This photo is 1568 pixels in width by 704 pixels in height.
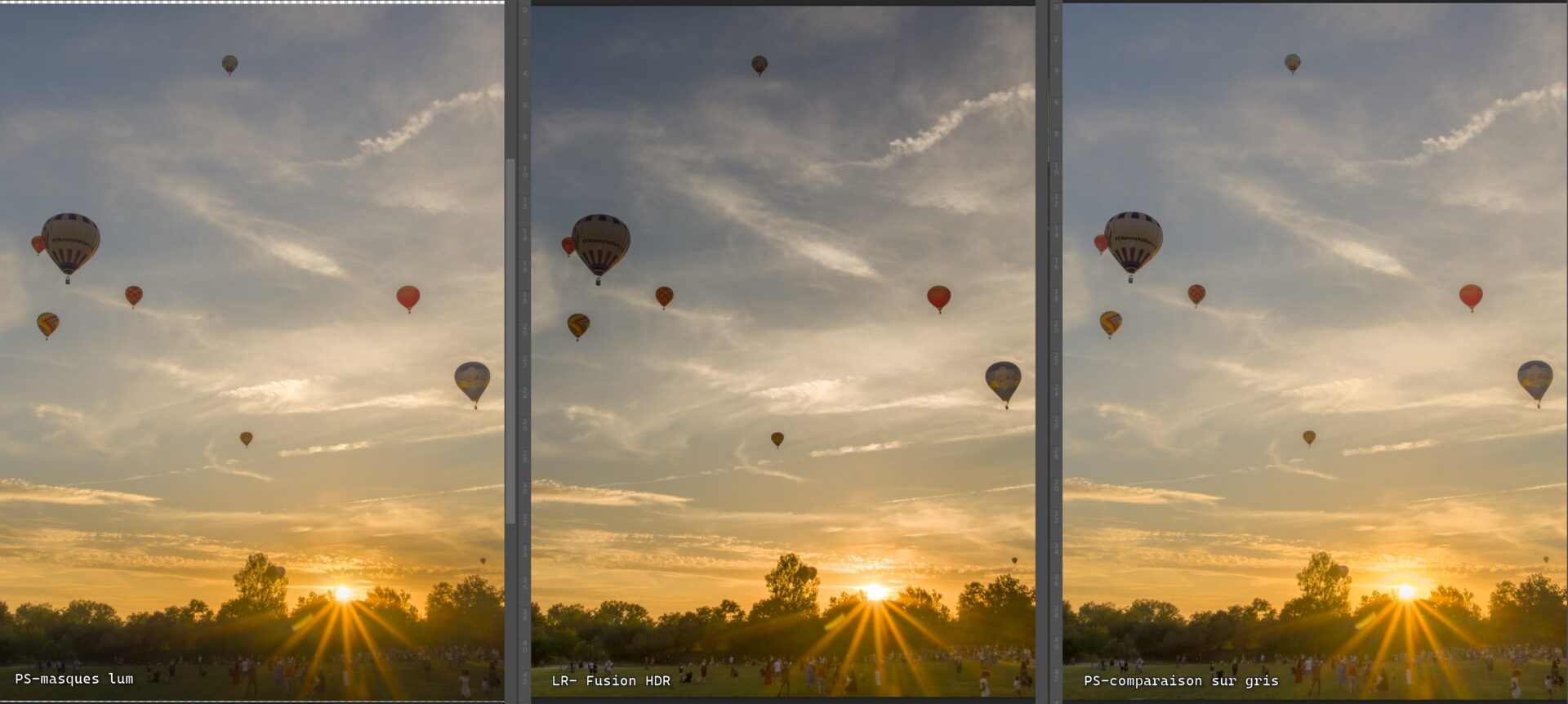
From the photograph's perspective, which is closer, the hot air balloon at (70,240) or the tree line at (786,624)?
the hot air balloon at (70,240)

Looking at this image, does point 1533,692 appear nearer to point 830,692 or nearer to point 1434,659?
point 1434,659

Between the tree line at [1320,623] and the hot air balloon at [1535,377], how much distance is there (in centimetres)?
456

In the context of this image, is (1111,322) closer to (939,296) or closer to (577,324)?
(939,296)

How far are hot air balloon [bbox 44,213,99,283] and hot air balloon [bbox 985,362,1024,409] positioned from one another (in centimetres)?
1507

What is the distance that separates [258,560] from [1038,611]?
24.0 meters

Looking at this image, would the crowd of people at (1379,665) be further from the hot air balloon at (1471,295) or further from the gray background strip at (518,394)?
the gray background strip at (518,394)

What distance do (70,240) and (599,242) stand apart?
855 cm

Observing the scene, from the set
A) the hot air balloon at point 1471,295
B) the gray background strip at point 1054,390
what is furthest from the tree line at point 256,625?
the gray background strip at point 1054,390

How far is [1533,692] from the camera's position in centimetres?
2275

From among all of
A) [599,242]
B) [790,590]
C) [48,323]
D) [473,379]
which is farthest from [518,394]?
[790,590]

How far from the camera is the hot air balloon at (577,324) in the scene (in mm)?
22328

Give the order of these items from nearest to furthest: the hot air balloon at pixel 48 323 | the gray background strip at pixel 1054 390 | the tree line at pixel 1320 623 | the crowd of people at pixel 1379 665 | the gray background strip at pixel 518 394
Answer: the gray background strip at pixel 1054 390 → the gray background strip at pixel 518 394 → the hot air balloon at pixel 48 323 → the crowd of people at pixel 1379 665 → the tree line at pixel 1320 623

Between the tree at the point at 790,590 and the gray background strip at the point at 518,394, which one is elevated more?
the gray background strip at the point at 518,394

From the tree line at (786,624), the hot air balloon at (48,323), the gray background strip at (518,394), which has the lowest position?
the tree line at (786,624)
